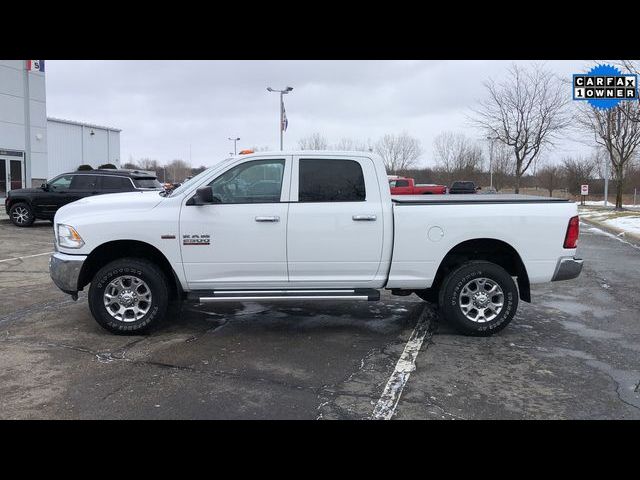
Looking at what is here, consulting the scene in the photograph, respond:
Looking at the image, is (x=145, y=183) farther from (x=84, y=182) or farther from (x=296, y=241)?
(x=296, y=241)

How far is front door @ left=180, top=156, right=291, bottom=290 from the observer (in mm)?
5887

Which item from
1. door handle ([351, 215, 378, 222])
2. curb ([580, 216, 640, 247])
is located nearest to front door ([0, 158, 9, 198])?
door handle ([351, 215, 378, 222])

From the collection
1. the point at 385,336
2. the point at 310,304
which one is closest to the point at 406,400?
the point at 385,336

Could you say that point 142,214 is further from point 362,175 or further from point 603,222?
point 603,222

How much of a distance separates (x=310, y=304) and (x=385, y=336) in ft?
5.63

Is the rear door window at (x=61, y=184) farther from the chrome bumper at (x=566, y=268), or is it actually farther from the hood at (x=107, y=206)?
the chrome bumper at (x=566, y=268)

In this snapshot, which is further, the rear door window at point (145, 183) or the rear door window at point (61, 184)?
the rear door window at point (61, 184)

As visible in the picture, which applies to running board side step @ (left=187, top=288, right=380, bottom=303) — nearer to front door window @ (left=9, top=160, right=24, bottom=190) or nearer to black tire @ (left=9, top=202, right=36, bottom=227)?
black tire @ (left=9, top=202, right=36, bottom=227)

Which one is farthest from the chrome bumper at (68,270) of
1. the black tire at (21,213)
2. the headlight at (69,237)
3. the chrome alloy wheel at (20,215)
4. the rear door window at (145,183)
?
the chrome alloy wheel at (20,215)

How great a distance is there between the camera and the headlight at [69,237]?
231 inches

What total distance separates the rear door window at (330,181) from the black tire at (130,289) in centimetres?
181

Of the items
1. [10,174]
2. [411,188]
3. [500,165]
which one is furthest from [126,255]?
[500,165]

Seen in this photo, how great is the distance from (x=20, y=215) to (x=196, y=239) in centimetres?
1438

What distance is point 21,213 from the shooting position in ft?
57.6
